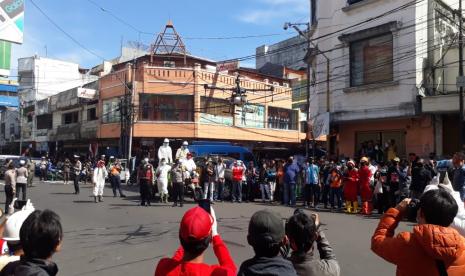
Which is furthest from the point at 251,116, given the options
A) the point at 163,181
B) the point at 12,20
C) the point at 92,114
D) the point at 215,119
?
the point at 12,20

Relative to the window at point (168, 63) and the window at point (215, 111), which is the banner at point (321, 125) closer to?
the window at point (215, 111)

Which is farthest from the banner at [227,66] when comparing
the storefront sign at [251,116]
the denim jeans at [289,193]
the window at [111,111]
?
the denim jeans at [289,193]

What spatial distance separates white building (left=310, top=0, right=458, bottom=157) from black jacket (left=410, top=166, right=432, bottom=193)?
6292 millimetres

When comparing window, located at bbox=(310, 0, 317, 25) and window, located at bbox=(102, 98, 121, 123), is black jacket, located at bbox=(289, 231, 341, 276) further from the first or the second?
window, located at bbox=(102, 98, 121, 123)

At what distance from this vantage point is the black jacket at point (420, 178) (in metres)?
14.0

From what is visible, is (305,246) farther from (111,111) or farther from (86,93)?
(86,93)

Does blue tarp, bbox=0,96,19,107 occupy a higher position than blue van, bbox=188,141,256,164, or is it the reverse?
blue tarp, bbox=0,96,19,107

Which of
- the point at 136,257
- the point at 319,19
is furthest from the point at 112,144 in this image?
the point at 136,257

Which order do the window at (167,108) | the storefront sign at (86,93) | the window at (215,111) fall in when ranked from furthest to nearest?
the storefront sign at (86,93) < the window at (215,111) < the window at (167,108)

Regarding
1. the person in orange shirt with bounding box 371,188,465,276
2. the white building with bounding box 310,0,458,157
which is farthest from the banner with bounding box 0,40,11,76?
the person in orange shirt with bounding box 371,188,465,276

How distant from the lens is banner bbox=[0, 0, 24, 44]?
58.0ft

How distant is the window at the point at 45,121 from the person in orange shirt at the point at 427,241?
50217 millimetres

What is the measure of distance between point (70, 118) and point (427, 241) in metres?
46.9

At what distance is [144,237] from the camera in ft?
34.9
